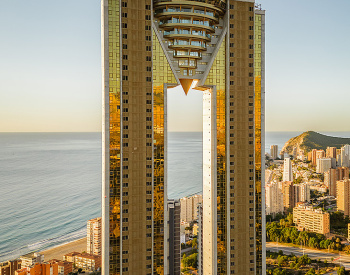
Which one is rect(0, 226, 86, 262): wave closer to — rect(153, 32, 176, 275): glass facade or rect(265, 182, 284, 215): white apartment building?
rect(153, 32, 176, 275): glass facade

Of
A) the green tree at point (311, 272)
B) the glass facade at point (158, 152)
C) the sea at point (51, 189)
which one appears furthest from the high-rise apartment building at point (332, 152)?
the glass facade at point (158, 152)

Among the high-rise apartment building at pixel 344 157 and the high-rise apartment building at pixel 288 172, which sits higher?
the high-rise apartment building at pixel 344 157

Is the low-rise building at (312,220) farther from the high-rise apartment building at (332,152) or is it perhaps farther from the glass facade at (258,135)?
the glass facade at (258,135)

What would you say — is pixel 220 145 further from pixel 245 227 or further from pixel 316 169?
pixel 316 169

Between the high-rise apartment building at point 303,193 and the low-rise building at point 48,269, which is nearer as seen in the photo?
the low-rise building at point 48,269

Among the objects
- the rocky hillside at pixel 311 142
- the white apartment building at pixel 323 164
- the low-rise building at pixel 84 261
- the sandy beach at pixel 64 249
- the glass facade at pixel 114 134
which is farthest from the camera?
the rocky hillside at pixel 311 142

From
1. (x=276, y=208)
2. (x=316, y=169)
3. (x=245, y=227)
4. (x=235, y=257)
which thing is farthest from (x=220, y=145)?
(x=316, y=169)

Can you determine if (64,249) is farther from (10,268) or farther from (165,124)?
(165,124)
